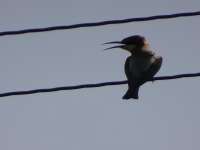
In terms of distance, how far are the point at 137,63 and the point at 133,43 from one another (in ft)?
3.70

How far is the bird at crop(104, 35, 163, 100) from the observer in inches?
374

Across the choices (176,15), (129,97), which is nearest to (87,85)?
(176,15)

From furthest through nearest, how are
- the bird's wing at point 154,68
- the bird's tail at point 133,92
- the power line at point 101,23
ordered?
the bird's wing at point 154,68 → the bird's tail at point 133,92 → the power line at point 101,23

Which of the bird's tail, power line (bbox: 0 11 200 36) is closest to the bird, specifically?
the bird's tail

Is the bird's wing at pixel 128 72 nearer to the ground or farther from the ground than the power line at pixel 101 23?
nearer to the ground

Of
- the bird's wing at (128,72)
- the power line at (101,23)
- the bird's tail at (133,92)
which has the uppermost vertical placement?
the power line at (101,23)

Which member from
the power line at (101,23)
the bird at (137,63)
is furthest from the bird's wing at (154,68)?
the power line at (101,23)

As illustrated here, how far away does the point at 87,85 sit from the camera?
7234mm

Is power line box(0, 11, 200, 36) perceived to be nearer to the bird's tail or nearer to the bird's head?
the bird's tail

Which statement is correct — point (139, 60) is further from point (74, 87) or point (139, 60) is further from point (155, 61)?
point (74, 87)

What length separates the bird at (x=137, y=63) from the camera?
31.2ft

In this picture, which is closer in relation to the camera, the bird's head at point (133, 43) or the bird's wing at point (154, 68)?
the bird's wing at point (154, 68)

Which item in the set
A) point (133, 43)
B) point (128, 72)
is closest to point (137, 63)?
point (128, 72)

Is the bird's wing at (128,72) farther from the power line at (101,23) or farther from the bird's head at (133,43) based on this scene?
the power line at (101,23)
